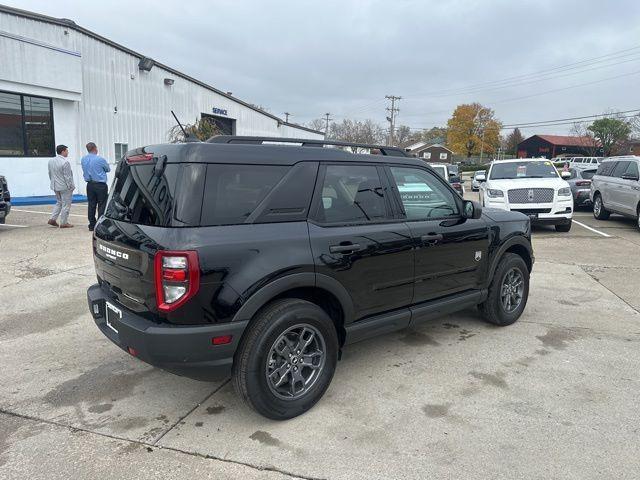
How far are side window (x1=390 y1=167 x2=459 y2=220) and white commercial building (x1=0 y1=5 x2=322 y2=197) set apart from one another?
1479 centimetres

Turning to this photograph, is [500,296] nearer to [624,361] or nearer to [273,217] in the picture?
[624,361]

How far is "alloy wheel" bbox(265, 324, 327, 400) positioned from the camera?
307 cm

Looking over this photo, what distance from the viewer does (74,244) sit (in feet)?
28.7

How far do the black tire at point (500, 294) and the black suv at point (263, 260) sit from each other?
95 cm

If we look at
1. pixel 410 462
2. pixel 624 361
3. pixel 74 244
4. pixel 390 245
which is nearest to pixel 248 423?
pixel 410 462

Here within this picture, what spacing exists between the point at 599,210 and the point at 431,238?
12.0 meters

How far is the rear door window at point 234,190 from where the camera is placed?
282 cm

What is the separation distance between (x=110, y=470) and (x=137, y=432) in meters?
0.39

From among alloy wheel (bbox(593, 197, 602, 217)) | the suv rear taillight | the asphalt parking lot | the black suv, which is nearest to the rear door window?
the black suv

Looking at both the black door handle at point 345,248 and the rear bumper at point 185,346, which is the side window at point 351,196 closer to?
the black door handle at point 345,248

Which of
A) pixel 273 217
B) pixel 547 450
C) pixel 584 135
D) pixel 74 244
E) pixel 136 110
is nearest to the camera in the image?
pixel 547 450

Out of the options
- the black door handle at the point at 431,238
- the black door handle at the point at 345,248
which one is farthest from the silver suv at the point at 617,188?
the black door handle at the point at 345,248

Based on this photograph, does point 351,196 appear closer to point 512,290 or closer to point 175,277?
point 175,277

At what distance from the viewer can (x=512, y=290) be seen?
4969 millimetres
